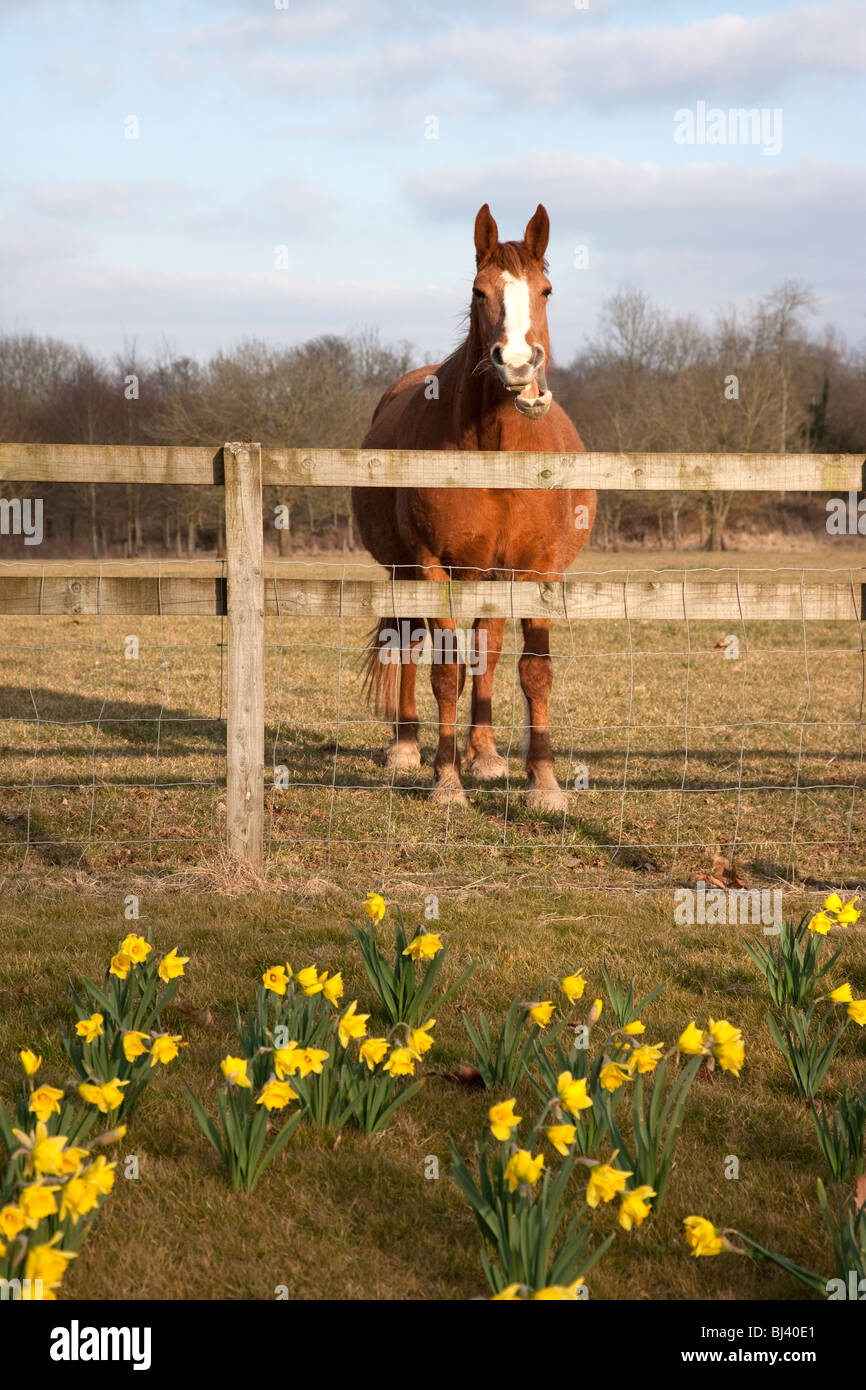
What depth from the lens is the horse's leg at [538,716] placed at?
21.0 ft

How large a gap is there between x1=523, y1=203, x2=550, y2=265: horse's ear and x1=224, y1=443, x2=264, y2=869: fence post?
6.24 feet

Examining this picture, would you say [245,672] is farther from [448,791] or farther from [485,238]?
[485,238]

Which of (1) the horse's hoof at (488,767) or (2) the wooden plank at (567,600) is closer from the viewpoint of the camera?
(2) the wooden plank at (567,600)

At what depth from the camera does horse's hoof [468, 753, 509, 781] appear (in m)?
7.13

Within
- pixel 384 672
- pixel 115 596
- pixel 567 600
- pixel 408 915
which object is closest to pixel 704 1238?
pixel 408 915

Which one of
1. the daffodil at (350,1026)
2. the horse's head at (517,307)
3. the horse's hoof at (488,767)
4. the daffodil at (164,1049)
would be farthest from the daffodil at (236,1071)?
the horse's hoof at (488,767)

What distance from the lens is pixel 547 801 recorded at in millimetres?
6391

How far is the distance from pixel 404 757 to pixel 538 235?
130 inches

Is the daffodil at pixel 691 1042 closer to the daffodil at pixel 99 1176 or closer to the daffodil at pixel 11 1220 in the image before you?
the daffodil at pixel 99 1176

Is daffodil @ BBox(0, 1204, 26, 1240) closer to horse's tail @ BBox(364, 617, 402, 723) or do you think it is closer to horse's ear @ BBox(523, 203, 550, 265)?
horse's ear @ BBox(523, 203, 550, 265)

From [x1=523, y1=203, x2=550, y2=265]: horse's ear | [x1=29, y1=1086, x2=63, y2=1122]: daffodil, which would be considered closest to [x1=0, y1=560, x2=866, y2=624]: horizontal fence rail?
[x1=523, y1=203, x2=550, y2=265]: horse's ear

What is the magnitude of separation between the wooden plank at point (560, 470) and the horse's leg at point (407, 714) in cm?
192

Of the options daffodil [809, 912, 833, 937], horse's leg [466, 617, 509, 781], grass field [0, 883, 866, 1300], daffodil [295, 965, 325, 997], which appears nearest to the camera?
grass field [0, 883, 866, 1300]

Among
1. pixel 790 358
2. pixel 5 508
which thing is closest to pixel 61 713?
pixel 5 508
